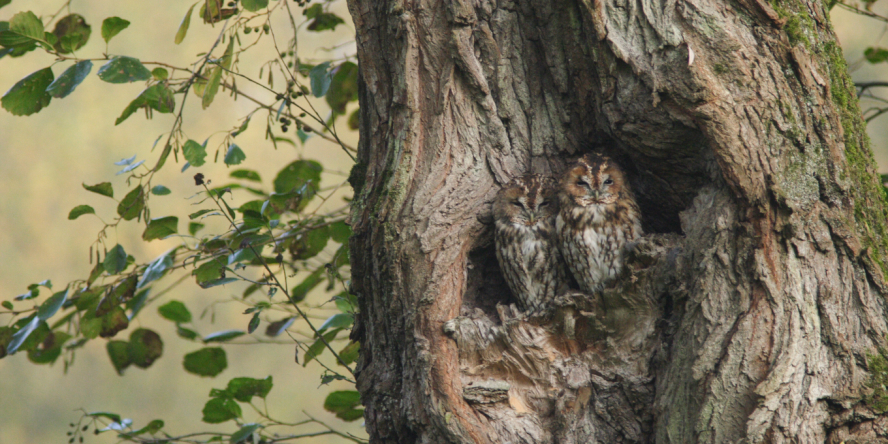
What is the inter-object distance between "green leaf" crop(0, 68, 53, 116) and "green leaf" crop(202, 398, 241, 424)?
1.30 meters

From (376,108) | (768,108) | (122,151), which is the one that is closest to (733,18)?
(768,108)

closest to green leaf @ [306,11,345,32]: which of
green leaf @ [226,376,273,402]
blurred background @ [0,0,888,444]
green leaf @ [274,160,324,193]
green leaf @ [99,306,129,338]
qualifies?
green leaf @ [274,160,324,193]

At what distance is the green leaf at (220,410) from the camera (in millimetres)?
2602

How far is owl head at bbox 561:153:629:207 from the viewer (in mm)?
2324

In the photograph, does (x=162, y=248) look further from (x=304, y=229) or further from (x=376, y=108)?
(x=376, y=108)

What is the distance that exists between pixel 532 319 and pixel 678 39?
99 centimetres

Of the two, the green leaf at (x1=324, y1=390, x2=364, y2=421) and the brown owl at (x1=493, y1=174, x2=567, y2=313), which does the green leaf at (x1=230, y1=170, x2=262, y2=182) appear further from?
the brown owl at (x1=493, y1=174, x2=567, y2=313)

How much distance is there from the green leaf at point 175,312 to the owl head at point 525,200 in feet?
4.81

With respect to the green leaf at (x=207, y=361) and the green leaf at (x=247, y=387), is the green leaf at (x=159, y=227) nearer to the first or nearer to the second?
the green leaf at (x=207, y=361)

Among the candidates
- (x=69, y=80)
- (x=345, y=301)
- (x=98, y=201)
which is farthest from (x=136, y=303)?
(x=98, y=201)

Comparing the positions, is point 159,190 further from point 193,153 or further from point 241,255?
point 241,255

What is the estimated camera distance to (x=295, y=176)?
10.2 feet

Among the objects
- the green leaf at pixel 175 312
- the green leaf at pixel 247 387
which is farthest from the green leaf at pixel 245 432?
the green leaf at pixel 175 312

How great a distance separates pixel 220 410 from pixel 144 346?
58 centimetres
